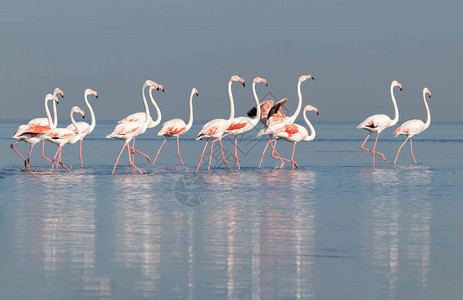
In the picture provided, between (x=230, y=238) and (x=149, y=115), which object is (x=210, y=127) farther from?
(x=230, y=238)

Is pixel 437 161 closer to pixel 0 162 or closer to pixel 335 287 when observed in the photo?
pixel 0 162

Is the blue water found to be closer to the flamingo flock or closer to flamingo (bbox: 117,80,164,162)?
the flamingo flock

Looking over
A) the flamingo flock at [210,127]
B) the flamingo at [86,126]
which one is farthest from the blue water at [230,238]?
the flamingo at [86,126]

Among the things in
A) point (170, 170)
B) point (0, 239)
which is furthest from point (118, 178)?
point (0, 239)

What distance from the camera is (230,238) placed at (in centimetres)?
862

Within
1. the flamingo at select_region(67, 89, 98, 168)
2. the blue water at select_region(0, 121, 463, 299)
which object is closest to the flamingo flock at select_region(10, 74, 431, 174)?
the flamingo at select_region(67, 89, 98, 168)

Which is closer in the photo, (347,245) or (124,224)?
(347,245)

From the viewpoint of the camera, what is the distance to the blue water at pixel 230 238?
632 cm

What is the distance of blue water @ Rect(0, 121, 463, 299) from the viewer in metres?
6.32

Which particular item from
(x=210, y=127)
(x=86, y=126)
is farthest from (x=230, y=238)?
(x=86, y=126)

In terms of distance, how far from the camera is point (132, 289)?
620 cm

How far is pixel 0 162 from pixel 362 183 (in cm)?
1214

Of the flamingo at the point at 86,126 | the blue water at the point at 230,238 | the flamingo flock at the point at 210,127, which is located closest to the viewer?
the blue water at the point at 230,238

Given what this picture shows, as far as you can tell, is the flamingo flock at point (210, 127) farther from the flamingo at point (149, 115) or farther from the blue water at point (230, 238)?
the blue water at point (230, 238)
